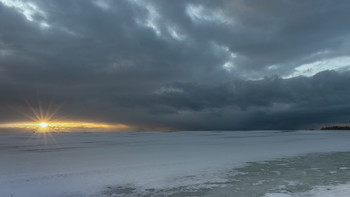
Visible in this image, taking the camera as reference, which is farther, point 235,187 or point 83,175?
point 83,175

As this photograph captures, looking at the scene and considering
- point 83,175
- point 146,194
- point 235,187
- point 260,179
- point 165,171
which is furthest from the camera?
point 165,171

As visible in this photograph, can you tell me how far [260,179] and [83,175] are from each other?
7.27m

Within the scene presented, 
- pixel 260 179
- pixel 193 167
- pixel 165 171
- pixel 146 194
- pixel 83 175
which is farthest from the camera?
pixel 193 167

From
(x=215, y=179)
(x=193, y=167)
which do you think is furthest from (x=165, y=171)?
(x=215, y=179)

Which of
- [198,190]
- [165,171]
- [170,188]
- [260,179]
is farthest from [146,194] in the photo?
[260,179]

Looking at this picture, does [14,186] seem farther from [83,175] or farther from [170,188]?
[170,188]

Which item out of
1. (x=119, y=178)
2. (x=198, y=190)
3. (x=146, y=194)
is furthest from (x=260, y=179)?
(x=119, y=178)

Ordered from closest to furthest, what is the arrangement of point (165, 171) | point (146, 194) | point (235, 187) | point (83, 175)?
point (146, 194)
point (235, 187)
point (83, 175)
point (165, 171)

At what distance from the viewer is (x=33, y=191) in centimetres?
802

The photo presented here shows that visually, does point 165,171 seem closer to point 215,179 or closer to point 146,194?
point 215,179

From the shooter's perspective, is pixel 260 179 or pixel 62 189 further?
pixel 260 179

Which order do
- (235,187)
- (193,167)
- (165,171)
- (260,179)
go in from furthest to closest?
(193,167)
(165,171)
(260,179)
(235,187)

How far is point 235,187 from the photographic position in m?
8.12

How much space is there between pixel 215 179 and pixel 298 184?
2.88 meters
